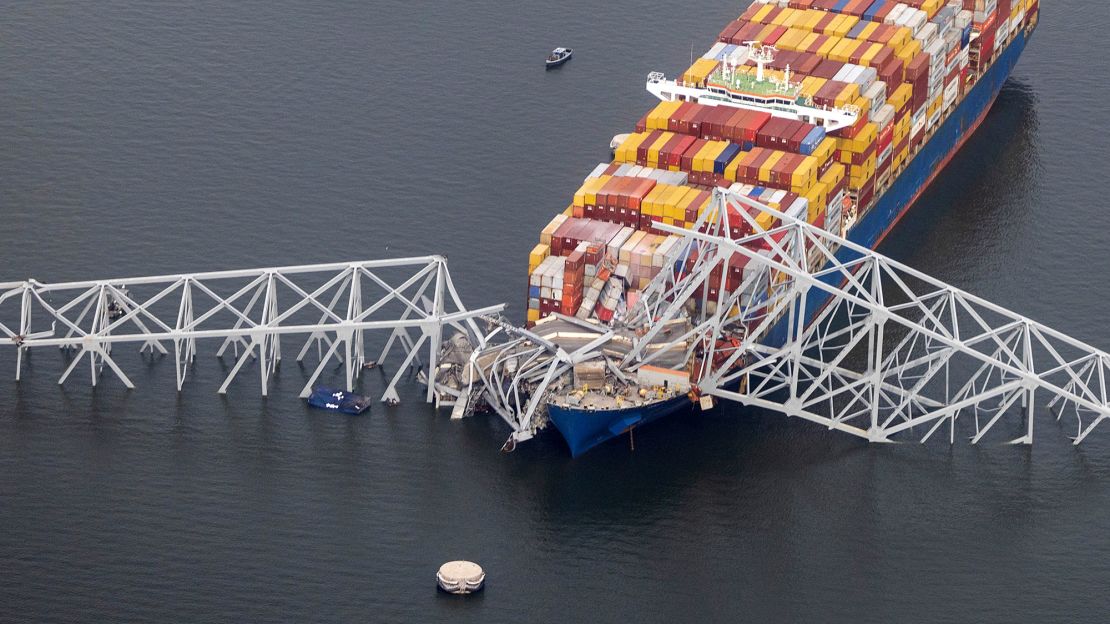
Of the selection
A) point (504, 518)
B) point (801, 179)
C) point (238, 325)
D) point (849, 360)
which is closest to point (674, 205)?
point (801, 179)

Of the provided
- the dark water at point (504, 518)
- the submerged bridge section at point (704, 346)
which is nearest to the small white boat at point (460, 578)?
the dark water at point (504, 518)

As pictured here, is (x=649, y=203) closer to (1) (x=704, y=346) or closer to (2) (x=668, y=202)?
(2) (x=668, y=202)

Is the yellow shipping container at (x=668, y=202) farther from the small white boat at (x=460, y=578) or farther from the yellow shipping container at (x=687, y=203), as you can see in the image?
the small white boat at (x=460, y=578)

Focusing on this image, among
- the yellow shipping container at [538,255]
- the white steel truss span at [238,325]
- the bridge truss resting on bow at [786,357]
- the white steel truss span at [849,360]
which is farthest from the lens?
the yellow shipping container at [538,255]

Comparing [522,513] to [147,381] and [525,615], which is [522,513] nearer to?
[525,615]

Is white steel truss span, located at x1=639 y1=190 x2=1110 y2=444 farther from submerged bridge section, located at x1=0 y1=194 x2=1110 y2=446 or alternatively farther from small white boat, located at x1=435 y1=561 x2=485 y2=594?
small white boat, located at x1=435 y1=561 x2=485 y2=594

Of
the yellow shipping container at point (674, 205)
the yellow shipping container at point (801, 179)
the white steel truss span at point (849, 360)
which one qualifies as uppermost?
the yellow shipping container at point (801, 179)

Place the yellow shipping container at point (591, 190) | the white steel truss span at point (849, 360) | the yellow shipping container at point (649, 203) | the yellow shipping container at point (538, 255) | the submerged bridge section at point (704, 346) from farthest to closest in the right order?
the yellow shipping container at point (591, 190)
the yellow shipping container at point (649, 203)
the yellow shipping container at point (538, 255)
the white steel truss span at point (849, 360)
the submerged bridge section at point (704, 346)

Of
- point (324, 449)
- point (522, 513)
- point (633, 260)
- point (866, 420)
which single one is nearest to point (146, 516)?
point (324, 449)

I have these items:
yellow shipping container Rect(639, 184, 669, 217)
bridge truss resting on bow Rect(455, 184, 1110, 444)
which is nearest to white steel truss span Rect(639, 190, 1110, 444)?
bridge truss resting on bow Rect(455, 184, 1110, 444)
